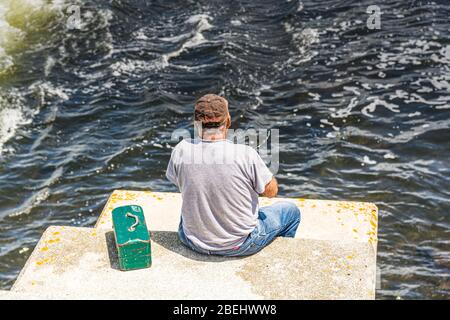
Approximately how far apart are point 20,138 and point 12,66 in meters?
3.50

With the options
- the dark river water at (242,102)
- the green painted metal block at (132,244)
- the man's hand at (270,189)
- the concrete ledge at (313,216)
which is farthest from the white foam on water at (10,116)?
the man's hand at (270,189)

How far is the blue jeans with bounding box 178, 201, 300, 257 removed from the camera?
18.2 feet

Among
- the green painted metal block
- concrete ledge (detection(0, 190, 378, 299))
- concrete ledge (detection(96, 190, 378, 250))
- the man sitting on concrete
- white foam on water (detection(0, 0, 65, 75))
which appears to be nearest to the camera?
concrete ledge (detection(0, 190, 378, 299))

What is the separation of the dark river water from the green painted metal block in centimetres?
341

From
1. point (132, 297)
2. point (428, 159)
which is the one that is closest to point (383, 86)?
point (428, 159)

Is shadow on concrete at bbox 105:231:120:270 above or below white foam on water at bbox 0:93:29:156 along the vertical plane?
below

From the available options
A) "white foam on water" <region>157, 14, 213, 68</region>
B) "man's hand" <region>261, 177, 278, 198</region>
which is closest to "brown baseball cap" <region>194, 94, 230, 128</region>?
"man's hand" <region>261, 177, 278, 198</region>

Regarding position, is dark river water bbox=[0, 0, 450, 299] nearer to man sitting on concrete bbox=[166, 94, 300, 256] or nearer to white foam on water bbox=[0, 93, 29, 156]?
white foam on water bbox=[0, 93, 29, 156]

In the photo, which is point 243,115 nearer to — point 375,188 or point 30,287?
point 375,188

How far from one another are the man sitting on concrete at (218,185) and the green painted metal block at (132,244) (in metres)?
0.38

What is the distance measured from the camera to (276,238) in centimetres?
590

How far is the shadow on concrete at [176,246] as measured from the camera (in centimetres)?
560

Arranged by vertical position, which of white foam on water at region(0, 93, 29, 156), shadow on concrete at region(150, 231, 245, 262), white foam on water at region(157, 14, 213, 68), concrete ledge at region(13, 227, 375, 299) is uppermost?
white foam on water at region(157, 14, 213, 68)

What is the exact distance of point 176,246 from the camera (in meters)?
5.79
